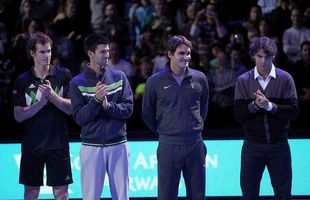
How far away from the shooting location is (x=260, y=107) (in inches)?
262

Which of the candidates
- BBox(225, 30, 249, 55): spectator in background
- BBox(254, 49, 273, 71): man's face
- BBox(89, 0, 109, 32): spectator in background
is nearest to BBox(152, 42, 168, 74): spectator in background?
BBox(225, 30, 249, 55): spectator in background

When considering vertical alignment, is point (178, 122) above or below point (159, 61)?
below

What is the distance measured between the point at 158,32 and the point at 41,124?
4839mm

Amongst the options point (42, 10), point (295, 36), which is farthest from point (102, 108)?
point (42, 10)

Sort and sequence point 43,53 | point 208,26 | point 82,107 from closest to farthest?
point 82,107, point 43,53, point 208,26

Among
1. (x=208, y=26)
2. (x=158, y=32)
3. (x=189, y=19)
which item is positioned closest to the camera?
(x=208, y=26)

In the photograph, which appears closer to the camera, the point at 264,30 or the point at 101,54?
the point at 101,54

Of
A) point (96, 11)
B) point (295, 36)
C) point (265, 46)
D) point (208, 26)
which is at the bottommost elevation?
point (265, 46)

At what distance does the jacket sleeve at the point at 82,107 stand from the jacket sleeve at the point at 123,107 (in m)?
0.13

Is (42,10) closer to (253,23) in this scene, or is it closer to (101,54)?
(253,23)

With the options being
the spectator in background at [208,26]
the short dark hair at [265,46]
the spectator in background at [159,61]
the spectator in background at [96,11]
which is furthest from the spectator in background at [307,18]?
the short dark hair at [265,46]

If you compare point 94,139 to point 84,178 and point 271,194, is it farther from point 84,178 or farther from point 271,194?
point 271,194

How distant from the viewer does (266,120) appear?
6.81 meters

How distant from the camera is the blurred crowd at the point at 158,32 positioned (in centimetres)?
1030
